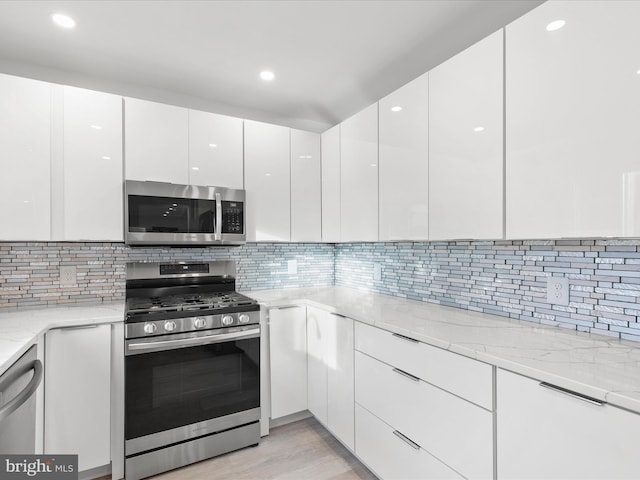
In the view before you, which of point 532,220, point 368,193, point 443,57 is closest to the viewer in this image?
point 532,220

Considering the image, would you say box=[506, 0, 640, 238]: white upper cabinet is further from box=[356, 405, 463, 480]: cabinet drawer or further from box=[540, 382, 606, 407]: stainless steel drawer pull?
box=[356, 405, 463, 480]: cabinet drawer

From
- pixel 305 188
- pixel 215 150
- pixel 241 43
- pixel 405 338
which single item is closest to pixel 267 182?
pixel 305 188

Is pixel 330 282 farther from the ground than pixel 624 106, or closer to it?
closer to it

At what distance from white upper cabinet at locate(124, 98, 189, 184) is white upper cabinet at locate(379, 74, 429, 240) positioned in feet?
4.47

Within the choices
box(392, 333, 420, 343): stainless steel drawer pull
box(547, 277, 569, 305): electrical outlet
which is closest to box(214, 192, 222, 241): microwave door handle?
box(392, 333, 420, 343): stainless steel drawer pull

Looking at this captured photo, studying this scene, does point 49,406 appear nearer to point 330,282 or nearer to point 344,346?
point 344,346

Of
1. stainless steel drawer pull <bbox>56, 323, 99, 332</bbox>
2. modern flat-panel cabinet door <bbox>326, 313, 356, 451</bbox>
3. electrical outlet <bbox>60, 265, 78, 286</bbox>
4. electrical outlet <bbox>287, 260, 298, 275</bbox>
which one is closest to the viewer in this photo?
stainless steel drawer pull <bbox>56, 323, 99, 332</bbox>

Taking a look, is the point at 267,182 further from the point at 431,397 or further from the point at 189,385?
the point at 431,397

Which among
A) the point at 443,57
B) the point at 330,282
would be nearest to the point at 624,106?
the point at 443,57

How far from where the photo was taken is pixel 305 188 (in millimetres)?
2814

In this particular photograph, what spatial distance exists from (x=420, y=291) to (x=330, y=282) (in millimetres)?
1110

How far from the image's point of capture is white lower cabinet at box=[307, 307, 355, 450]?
2.02 meters

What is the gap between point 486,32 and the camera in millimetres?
1860

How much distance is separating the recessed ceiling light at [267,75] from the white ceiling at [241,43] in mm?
42
